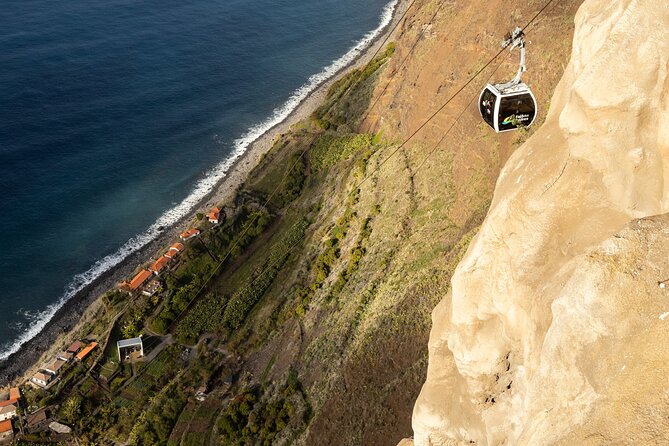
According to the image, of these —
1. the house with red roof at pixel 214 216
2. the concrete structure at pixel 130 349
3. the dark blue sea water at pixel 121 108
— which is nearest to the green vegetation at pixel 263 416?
the concrete structure at pixel 130 349

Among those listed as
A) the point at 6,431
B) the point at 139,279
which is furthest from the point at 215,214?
the point at 6,431

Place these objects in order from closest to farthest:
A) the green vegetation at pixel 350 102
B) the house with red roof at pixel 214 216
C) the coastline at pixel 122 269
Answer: the coastline at pixel 122 269 < the house with red roof at pixel 214 216 < the green vegetation at pixel 350 102

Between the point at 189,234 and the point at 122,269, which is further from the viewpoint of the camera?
the point at 122,269

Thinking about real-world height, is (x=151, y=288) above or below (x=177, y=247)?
below

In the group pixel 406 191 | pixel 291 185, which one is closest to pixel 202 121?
pixel 291 185

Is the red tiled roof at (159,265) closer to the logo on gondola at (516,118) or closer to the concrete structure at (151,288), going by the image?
the concrete structure at (151,288)

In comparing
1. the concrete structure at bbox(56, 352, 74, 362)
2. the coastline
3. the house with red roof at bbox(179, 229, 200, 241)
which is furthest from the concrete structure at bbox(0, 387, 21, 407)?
the house with red roof at bbox(179, 229, 200, 241)

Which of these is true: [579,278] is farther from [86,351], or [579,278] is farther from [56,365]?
[56,365]
